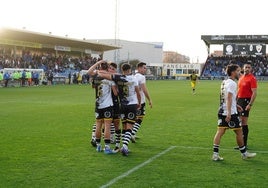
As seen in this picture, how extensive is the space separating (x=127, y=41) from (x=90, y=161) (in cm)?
9868

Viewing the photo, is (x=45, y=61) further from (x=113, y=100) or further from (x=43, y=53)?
(x=113, y=100)

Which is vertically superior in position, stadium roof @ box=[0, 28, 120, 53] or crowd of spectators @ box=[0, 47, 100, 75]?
stadium roof @ box=[0, 28, 120, 53]

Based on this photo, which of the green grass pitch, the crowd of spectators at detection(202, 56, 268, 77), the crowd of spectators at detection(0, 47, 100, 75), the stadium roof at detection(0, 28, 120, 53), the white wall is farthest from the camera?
the white wall

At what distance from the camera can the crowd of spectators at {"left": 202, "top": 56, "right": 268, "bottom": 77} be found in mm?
84438

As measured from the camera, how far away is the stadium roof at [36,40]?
159ft

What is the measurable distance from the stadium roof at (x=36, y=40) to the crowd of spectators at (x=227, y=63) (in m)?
30.2

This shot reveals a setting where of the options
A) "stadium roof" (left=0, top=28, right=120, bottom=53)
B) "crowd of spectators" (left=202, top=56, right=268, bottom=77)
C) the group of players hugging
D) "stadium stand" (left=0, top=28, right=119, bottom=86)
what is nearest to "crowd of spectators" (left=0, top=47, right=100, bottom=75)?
"stadium stand" (left=0, top=28, right=119, bottom=86)

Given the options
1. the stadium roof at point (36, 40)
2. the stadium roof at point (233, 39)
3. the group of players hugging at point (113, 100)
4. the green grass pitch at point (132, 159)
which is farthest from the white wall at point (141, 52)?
the group of players hugging at point (113, 100)

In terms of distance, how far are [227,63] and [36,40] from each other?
146ft

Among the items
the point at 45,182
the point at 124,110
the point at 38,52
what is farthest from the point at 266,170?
the point at 38,52

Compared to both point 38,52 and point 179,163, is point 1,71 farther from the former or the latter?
point 179,163

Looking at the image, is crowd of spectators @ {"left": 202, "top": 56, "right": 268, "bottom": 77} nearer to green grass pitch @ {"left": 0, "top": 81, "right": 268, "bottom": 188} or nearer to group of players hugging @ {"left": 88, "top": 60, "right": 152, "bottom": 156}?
green grass pitch @ {"left": 0, "top": 81, "right": 268, "bottom": 188}

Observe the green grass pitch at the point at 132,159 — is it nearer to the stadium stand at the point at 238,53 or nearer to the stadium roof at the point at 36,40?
the stadium roof at the point at 36,40

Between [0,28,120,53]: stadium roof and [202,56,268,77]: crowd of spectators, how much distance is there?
1189 inches
